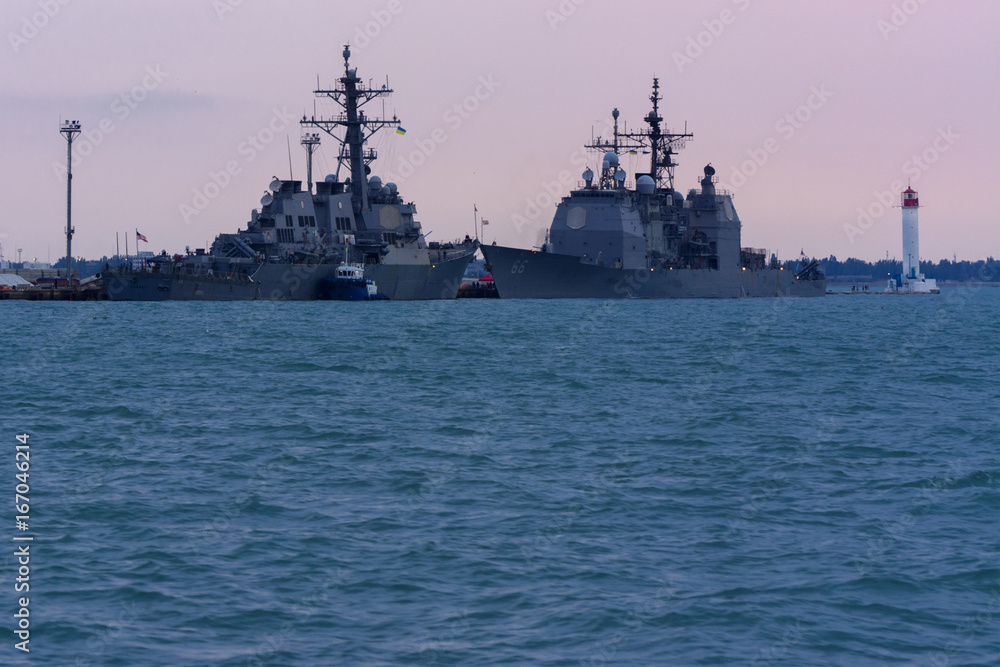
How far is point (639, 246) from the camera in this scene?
8912 cm

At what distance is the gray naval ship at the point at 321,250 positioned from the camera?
76.2 m

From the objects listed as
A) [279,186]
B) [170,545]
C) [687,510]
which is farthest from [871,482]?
[279,186]

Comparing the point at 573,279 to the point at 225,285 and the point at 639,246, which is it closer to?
the point at 639,246

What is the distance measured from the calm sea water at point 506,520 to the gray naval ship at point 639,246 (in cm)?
5658

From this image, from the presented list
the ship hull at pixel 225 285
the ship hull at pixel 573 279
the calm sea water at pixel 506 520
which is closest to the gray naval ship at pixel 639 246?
the ship hull at pixel 573 279

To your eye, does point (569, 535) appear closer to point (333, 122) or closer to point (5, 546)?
point (5, 546)

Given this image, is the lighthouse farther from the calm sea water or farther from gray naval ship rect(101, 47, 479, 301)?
the calm sea water

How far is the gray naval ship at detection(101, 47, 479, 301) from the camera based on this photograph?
250 ft

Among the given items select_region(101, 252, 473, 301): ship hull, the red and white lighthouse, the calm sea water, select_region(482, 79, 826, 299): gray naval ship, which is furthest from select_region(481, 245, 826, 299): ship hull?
the red and white lighthouse

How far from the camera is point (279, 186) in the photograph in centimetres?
8044

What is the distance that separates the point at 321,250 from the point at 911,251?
11615 centimetres

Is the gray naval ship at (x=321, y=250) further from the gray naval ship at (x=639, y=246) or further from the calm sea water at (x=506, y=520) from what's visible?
the calm sea water at (x=506, y=520)

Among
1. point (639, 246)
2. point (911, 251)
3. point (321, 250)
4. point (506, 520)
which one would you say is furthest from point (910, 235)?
point (506, 520)

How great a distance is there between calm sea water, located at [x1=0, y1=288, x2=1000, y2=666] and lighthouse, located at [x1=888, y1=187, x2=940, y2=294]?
14128 centimetres
